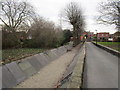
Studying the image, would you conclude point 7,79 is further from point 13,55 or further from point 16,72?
point 13,55

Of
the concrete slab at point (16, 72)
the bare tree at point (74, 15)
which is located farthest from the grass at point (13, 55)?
the bare tree at point (74, 15)

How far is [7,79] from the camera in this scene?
5223 mm

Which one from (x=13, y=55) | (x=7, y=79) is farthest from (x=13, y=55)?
(x=7, y=79)

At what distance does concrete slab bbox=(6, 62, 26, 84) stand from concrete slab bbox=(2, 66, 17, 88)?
186 millimetres

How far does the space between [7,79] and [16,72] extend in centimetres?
81

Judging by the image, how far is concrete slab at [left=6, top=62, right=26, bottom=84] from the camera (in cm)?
579

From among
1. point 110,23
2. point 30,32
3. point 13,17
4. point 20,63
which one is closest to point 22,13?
point 13,17

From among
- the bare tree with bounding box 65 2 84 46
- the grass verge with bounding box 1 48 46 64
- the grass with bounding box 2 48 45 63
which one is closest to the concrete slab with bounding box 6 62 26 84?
the grass verge with bounding box 1 48 46 64

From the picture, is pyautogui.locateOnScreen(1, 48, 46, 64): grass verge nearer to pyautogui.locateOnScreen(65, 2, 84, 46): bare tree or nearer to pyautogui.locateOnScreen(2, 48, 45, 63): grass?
pyautogui.locateOnScreen(2, 48, 45, 63): grass

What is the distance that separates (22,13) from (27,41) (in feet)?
20.3

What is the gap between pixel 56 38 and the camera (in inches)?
983

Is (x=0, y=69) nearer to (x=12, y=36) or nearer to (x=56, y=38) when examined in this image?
(x=12, y=36)

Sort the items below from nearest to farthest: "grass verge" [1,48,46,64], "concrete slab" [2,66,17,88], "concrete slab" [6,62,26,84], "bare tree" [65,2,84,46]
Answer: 1. "concrete slab" [2,66,17,88]
2. "concrete slab" [6,62,26,84]
3. "grass verge" [1,48,46,64]
4. "bare tree" [65,2,84,46]

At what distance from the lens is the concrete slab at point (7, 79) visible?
5035mm
